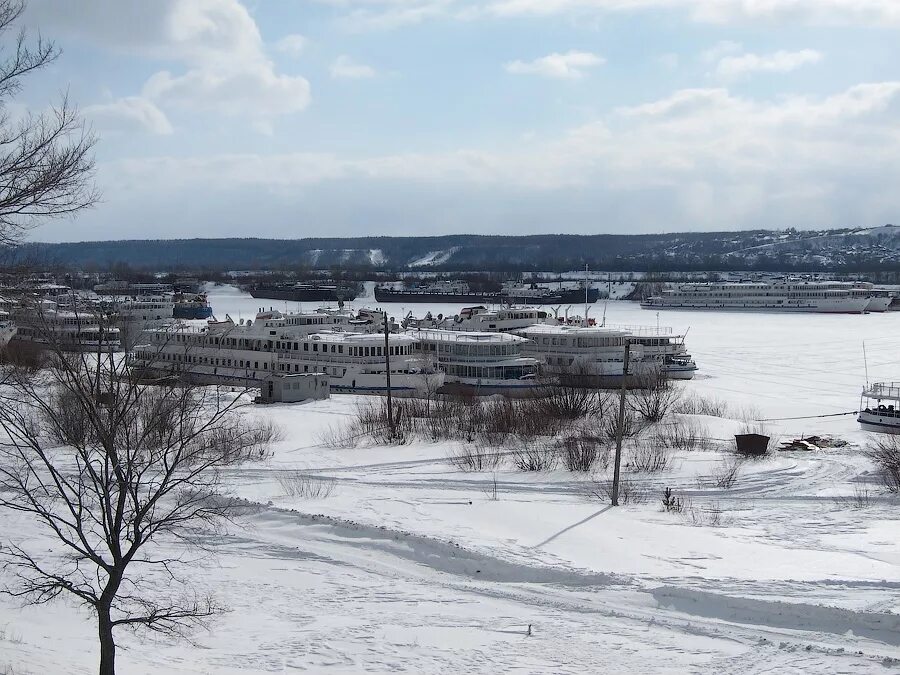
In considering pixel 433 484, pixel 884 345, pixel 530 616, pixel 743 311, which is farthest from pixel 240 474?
pixel 743 311

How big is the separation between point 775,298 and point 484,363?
3022 inches

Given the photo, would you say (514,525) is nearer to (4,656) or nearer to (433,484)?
(433,484)

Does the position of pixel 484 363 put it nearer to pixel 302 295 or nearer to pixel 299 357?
pixel 299 357

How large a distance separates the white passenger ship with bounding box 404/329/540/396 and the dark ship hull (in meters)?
69.2

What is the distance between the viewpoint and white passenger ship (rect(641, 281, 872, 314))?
10675 cm

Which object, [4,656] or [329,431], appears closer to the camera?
[4,656]

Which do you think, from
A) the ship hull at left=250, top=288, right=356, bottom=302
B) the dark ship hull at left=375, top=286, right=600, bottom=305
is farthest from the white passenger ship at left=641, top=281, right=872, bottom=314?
the ship hull at left=250, top=288, right=356, bottom=302

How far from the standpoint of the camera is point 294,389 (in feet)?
121

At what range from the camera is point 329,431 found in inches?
1104

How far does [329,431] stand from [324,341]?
1576 centimetres

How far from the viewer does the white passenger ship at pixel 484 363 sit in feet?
140

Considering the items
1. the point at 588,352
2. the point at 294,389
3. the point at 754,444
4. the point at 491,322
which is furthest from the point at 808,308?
the point at 754,444

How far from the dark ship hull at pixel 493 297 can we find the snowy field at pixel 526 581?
320 ft

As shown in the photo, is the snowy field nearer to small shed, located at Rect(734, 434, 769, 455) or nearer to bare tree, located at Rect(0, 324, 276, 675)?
bare tree, located at Rect(0, 324, 276, 675)
